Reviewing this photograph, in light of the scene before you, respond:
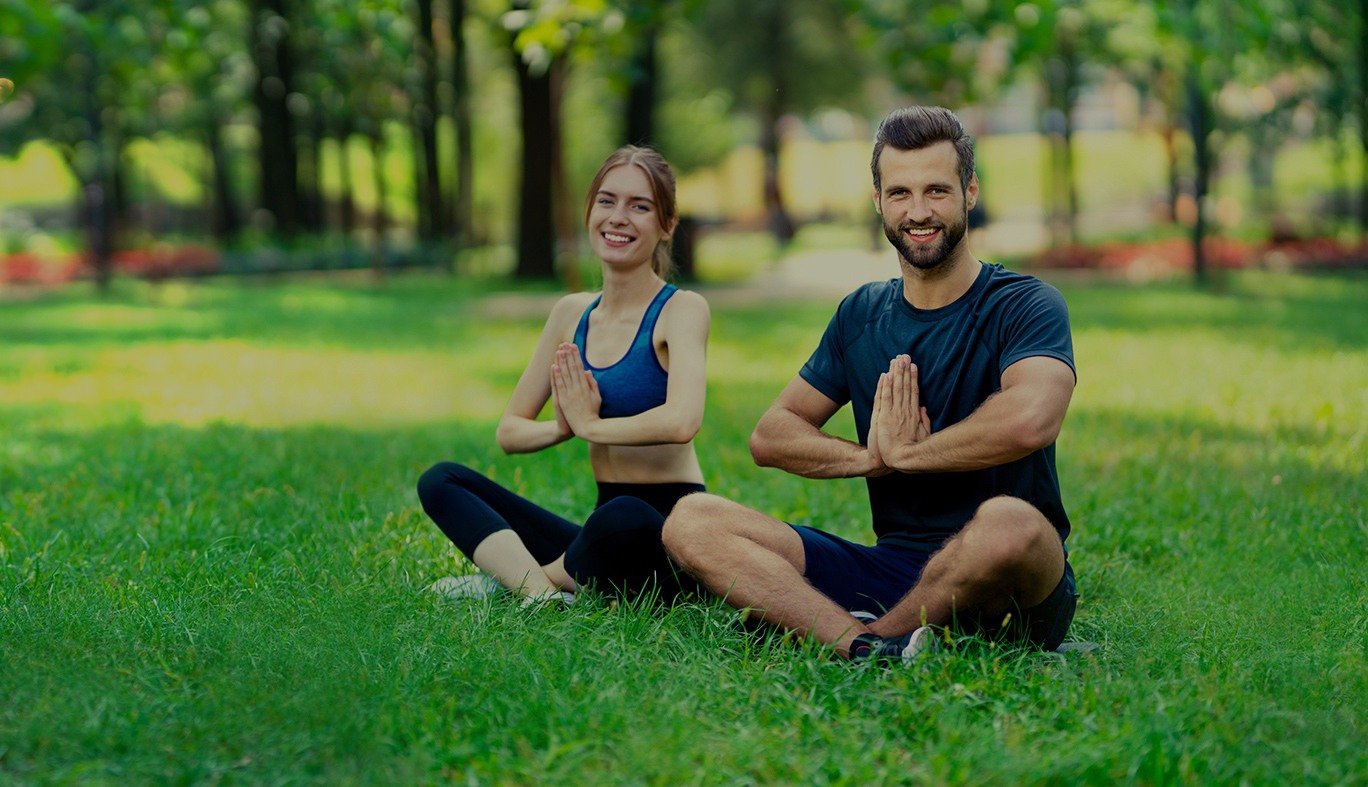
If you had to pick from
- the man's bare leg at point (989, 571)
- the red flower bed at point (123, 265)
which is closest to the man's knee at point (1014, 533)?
the man's bare leg at point (989, 571)

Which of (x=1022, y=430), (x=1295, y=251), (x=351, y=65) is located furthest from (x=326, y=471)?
(x=1295, y=251)

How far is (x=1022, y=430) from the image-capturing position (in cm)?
423

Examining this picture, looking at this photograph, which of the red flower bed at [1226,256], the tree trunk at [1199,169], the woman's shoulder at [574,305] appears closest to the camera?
the woman's shoulder at [574,305]

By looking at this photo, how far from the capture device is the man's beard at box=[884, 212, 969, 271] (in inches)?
178

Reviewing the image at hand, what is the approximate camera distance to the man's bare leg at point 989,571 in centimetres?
411

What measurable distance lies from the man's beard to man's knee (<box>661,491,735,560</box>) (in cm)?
91

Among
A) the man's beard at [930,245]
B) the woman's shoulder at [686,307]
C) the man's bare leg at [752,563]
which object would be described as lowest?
the man's bare leg at [752,563]

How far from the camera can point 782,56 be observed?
126 ft

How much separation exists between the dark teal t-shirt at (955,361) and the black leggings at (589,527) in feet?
2.30

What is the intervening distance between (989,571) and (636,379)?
58.2 inches

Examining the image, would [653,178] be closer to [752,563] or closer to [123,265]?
[752,563]

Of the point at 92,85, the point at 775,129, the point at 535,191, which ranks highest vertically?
the point at 775,129

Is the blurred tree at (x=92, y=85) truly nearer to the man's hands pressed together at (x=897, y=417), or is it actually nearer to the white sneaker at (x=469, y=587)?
the white sneaker at (x=469, y=587)

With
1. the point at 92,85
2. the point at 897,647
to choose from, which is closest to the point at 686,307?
the point at 897,647
